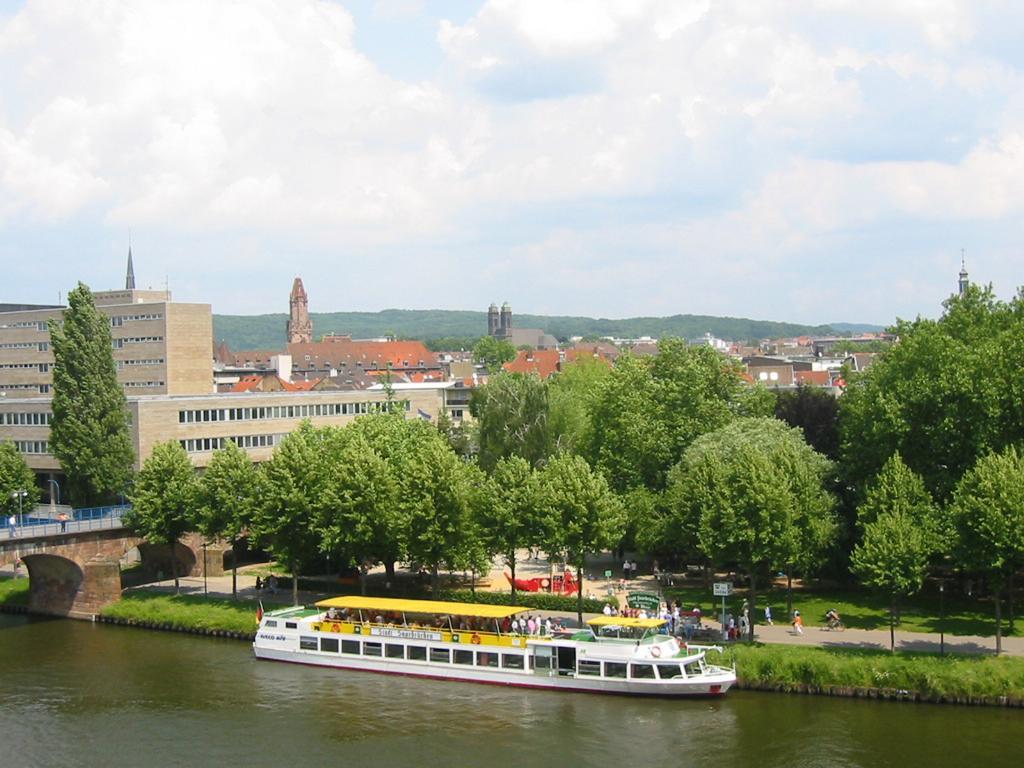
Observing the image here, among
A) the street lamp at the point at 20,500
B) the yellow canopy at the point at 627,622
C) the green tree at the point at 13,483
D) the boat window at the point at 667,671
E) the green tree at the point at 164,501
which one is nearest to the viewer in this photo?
the boat window at the point at 667,671

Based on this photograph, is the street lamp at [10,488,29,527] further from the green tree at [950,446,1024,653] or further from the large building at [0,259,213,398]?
the green tree at [950,446,1024,653]

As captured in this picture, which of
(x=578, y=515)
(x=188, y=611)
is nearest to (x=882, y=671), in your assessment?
(x=578, y=515)

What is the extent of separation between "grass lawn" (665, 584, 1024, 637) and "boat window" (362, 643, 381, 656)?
1795 centimetres

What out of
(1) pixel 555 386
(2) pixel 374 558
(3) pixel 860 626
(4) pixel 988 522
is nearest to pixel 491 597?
(2) pixel 374 558

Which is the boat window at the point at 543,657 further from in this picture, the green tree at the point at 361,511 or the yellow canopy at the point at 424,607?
the green tree at the point at 361,511

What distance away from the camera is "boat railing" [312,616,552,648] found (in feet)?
195

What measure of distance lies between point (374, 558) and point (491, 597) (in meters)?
8.42

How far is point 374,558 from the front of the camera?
73.6 m

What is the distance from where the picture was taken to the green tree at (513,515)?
66562mm

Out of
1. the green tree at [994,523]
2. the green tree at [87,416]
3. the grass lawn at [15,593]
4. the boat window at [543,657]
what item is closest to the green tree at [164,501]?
the green tree at [87,416]

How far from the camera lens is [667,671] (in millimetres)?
55531

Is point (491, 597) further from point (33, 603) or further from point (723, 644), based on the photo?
point (33, 603)

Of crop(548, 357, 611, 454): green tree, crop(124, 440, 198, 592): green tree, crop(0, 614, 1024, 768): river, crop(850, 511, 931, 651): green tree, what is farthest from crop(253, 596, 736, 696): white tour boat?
crop(548, 357, 611, 454): green tree

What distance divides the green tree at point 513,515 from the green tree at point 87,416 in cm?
3052
